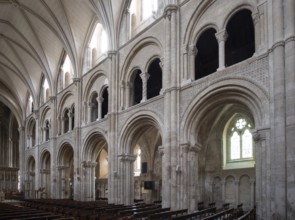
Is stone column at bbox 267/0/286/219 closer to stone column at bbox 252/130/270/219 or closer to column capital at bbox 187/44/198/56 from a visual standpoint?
stone column at bbox 252/130/270/219

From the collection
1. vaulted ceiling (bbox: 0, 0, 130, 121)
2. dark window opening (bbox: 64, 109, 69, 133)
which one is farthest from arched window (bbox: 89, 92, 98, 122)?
dark window opening (bbox: 64, 109, 69, 133)

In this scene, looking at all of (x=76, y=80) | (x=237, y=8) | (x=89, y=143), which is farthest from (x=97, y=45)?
(x=237, y=8)

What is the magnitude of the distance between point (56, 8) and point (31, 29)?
567cm

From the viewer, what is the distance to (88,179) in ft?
99.2

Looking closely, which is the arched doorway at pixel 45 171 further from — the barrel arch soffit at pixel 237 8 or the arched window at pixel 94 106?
the barrel arch soffit at pixel 237 8

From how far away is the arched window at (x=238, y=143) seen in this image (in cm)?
2389

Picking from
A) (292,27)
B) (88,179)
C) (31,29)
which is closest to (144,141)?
(88,179)

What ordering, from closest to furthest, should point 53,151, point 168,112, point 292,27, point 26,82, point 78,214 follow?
1. point 292,27
2. point 78,214
3. point 168,112
4. point 53,151
5. point 26,82

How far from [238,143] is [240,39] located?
739 centimetres

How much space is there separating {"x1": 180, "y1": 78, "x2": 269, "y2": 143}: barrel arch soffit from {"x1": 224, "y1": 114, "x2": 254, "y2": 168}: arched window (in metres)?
7.11

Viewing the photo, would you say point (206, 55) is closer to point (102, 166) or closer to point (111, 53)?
point (111, 53)

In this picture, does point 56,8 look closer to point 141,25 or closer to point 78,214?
point 141,25

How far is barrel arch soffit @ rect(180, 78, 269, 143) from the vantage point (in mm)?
14731

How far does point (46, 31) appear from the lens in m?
34.1
